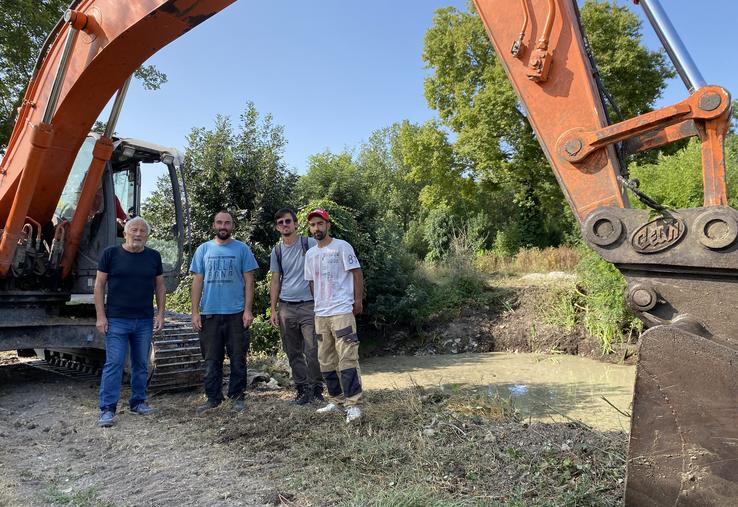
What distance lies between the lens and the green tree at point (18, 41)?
12336mm

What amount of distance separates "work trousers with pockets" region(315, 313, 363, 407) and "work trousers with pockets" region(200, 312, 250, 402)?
759 millimetres

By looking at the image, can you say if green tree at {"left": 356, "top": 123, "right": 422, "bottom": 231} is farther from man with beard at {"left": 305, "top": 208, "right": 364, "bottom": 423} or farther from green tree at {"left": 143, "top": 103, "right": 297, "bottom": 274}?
man with beard at {"left": 305, "top": 208, "right": 364, "bottom": 423}

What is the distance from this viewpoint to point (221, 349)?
5012 mm

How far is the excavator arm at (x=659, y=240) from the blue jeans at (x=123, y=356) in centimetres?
386

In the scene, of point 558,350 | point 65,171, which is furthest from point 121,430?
point 558,350

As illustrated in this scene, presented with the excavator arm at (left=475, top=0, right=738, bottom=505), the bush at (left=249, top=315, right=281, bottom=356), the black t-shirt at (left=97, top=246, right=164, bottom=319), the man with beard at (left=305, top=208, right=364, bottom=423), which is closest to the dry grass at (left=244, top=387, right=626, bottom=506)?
the man with beard at (left=305, top=208, right=364, bottom=423)

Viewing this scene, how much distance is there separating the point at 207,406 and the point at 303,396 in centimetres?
85

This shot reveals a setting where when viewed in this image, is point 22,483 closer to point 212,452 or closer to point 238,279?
point 212,452

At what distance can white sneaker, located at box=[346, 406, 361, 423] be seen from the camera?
415 cm

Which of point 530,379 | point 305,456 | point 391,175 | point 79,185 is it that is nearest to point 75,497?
point 305,456

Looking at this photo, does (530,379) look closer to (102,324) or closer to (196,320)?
(196,320)

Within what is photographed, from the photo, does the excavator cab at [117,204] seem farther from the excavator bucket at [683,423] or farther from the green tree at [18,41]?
the green tree at [18,41]

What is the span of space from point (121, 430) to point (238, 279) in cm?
156

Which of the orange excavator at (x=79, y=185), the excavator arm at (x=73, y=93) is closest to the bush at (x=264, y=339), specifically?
the orange excavator at (x=79, y=185)
